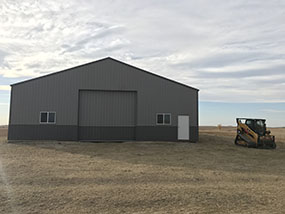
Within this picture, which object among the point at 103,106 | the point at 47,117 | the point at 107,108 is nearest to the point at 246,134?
the point at 107,108

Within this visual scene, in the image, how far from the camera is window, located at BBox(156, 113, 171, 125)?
2036 cm

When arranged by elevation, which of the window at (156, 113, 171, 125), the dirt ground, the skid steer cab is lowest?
the dirt ground

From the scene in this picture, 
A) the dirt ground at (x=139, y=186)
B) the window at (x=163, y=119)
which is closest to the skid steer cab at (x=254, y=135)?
the window at (x=163, y=119)

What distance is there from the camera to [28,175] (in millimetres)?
8688

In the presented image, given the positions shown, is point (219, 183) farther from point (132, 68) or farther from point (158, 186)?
point (132, 68)

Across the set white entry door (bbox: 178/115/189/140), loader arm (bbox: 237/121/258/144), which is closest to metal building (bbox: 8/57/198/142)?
white entry door (bbox: 178/115/189/140)

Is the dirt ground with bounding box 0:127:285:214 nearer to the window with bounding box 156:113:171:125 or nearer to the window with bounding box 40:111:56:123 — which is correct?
the window with bounding box 40:111:56:123

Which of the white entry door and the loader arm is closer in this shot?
the loader arm

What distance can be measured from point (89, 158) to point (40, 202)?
22.0ft

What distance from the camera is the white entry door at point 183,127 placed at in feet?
67.2

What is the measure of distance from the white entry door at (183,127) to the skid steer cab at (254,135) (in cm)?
397

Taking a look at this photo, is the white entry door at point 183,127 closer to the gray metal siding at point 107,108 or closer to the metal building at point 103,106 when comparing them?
the metal building at point 103,106

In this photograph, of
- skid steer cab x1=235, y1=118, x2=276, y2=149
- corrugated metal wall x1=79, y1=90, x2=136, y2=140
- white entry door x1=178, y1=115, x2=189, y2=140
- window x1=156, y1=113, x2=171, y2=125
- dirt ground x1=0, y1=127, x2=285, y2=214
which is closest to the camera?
dirt ground x1=0, y1=127, x2=285, y2=214

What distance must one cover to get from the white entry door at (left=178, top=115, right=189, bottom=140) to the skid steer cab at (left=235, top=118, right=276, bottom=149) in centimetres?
397
